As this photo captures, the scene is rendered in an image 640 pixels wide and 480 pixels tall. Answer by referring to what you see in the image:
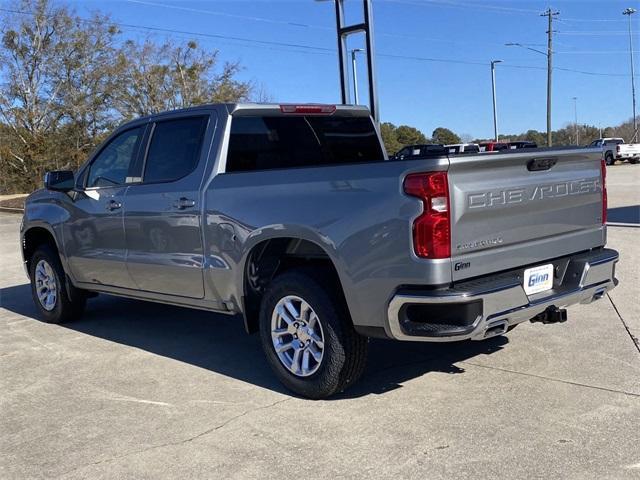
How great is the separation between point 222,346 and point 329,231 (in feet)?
7.52

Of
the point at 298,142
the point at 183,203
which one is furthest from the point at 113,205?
the point at 298,142

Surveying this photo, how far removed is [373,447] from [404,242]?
1.15 m

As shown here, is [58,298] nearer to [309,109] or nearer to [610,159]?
[309,109]

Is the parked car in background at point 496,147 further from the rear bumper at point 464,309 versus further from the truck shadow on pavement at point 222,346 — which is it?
the truck shadow on pavement at point 222,346

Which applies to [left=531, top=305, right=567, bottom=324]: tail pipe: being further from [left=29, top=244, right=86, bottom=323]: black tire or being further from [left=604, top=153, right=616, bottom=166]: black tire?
[left=604, top=153, right=616, bottom=166]: black tire

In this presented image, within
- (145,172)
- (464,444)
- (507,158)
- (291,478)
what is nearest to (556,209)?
(507,158)

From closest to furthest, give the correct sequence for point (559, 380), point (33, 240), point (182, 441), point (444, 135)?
point (182, 441) < point (559, 380) < point (33, 240) < point (444, 135)

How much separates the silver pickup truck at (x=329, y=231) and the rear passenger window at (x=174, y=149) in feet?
0.05

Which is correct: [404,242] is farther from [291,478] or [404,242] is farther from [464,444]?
[291,478]

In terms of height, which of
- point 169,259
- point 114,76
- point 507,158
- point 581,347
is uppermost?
point 114,76

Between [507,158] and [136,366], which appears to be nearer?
[507,158]

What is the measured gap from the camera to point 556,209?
14.0ft

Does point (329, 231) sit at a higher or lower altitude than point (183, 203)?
lower

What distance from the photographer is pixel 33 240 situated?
7348mm
